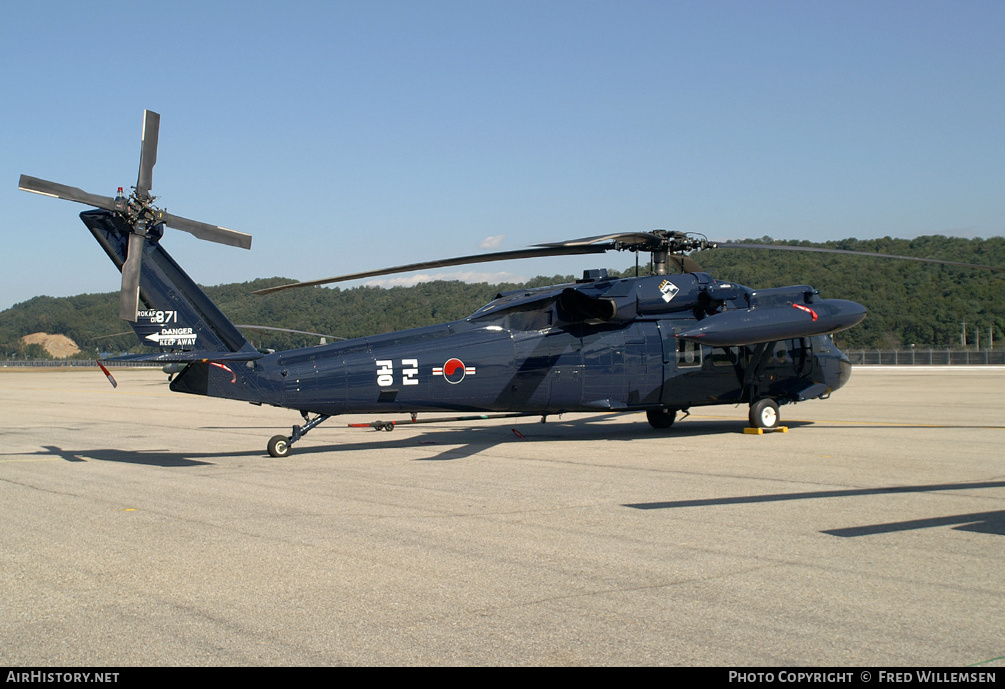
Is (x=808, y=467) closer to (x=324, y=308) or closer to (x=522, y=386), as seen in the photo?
(x=522, y=386)

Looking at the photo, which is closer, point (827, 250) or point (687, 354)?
point (827, 250)

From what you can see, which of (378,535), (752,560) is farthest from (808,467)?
(378,535)

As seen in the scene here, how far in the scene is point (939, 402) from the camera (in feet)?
85.9

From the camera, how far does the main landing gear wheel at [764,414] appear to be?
17.2 meters

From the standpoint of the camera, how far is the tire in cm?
1427

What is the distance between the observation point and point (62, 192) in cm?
1148

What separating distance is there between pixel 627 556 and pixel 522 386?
862 centimetres

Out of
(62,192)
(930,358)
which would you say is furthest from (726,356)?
(930,358)

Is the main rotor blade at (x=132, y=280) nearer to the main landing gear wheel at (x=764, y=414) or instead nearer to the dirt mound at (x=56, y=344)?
the main landing gear wheel at (x=764, y=414)

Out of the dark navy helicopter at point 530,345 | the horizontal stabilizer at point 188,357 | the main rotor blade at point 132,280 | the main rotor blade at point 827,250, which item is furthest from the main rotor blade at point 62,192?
the main rotor blade at point 827,250

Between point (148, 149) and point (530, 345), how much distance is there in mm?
7411

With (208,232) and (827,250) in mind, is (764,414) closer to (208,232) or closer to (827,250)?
(827,250)

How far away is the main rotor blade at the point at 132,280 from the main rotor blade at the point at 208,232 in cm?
51

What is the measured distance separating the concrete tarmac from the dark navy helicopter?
4.15 feet
